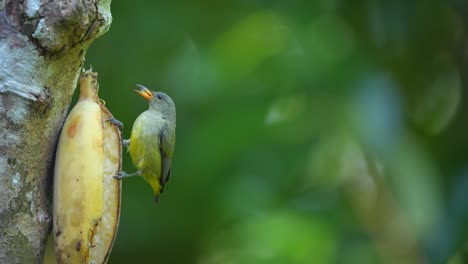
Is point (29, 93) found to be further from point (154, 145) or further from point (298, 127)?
point (298, 127)

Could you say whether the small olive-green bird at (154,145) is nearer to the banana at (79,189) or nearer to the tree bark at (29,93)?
the banana at (79,189)

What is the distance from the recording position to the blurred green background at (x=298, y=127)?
158 inches

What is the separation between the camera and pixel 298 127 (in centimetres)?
412

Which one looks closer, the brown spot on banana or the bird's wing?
the brown spot on banana

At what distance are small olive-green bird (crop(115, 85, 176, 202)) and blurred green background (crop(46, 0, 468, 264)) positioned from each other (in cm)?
31

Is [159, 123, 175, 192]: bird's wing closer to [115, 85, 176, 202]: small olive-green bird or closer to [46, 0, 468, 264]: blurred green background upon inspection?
[115, 85, 176, 202]: small olive-green bird

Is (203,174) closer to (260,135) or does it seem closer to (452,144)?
(260,135)

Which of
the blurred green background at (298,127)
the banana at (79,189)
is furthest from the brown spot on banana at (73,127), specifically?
the blurred green background at (298,127)

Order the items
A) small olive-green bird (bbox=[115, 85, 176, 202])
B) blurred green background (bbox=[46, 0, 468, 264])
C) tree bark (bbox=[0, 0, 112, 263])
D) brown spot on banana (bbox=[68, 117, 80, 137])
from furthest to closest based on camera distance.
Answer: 1. blurred green background (bbox=[46, 0, 468, 264])
2. small olive-green bird (bbox=[115, 85, 176, 202])
3. brown spot on banana (bbox=[68, 117, 80, 137])
4. tree bark (bbox=[0, 0, 112, 263])

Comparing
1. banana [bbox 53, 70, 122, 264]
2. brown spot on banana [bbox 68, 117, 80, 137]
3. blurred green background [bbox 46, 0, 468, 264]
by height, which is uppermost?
brown spot on banana [bbox 68, 117, 80, 137]

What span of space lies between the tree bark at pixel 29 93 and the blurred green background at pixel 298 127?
2071mm

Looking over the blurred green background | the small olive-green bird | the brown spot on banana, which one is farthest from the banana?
the blurred green background

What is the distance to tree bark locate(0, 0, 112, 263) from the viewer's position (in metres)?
1.93

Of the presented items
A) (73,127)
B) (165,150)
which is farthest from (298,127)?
(73,127)
